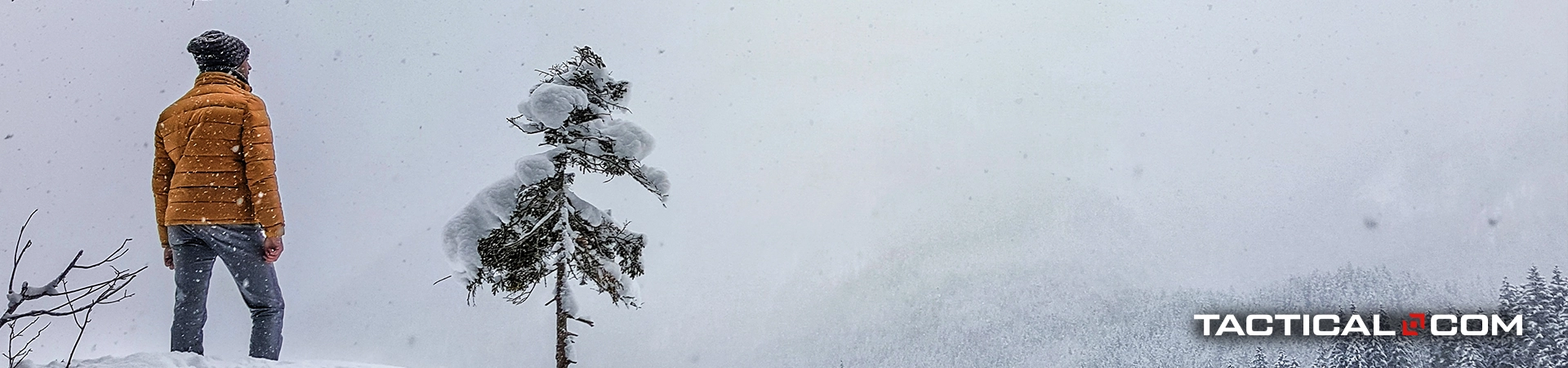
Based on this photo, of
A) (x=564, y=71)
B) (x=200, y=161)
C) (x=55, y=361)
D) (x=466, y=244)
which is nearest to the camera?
(x=55, y=361)

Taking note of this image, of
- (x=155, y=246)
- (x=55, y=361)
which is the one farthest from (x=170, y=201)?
(x=155, y=246)

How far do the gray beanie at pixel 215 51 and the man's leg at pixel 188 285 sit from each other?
40.9 inches

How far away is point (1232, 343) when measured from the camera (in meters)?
87.9

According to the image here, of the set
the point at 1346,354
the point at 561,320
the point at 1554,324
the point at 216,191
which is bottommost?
the point at 1346,354

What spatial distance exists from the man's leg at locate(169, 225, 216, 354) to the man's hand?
356mm

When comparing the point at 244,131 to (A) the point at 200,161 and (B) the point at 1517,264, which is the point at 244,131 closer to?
(A) the point at 200,161

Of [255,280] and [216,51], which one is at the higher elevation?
[216,51]

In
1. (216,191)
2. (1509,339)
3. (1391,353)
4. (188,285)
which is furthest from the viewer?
(1391,353)

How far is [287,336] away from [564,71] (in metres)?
3.71

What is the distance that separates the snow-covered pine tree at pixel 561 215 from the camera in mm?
8070

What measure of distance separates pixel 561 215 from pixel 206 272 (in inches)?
128

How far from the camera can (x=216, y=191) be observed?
519cm

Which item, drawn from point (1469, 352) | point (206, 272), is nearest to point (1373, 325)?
point (1469, 352)

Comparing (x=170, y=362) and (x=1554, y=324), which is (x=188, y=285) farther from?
(x=1554, y=324)
